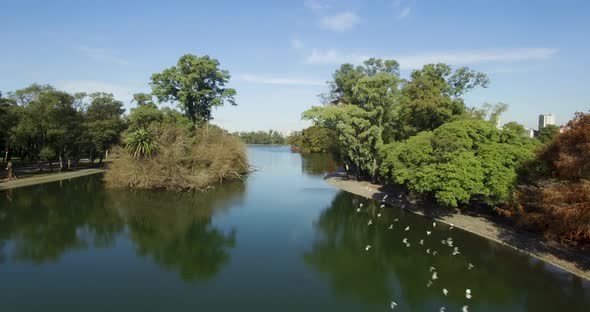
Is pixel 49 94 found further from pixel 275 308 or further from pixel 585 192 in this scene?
pixel 585 192

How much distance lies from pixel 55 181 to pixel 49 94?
32.2 ft

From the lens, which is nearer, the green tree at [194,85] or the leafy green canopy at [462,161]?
the leafy green canopy at [462,161]

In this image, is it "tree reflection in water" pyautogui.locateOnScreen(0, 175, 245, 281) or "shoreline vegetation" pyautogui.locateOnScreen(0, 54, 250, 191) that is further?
"shoreline vegetation" pyautogui.locateOnScreen(0, 54, 250, 191)

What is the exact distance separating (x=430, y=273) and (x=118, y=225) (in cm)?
1956

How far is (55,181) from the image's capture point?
136 ft

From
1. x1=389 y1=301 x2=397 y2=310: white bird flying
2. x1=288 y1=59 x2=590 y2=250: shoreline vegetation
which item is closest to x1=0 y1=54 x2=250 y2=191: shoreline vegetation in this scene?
x1=288 y1=59 x2=590 y2=250: shoreline vegetation

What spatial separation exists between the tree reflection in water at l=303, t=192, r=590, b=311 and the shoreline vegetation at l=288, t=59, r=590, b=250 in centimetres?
224

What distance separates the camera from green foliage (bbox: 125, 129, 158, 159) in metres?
37.3

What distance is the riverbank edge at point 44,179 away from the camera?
118 feet

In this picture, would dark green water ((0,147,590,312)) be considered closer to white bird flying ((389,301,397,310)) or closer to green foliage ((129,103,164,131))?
white bird flying ((389,301,397,310))

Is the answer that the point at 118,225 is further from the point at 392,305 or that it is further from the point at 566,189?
the point at 566,189

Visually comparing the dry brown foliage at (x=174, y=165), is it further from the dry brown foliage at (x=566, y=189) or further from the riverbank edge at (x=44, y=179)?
the dry brown foliage at (x=566, y=189)

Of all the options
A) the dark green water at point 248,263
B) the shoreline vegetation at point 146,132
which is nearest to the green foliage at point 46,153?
the shoreline vegetation at point 146,132

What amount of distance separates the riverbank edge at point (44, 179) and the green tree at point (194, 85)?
14.0m
